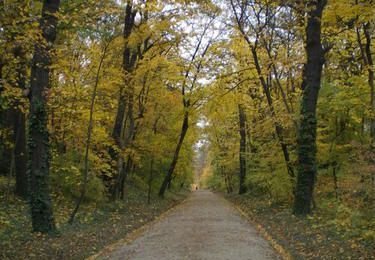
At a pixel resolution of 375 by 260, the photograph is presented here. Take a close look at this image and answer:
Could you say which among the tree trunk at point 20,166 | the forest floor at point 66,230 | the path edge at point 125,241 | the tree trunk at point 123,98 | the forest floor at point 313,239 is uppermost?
the tree trunk at point 123,98

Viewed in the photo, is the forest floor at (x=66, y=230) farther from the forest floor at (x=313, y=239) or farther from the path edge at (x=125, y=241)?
the forest floor at (x=313, y=239)

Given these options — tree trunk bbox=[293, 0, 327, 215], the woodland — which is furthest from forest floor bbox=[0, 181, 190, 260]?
tree trunk bbox=[293, 0, 327, 215]

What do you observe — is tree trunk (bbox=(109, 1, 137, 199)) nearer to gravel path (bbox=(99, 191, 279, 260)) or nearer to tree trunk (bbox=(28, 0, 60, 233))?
gravel path (bbox=(99, 191, 279, 260))

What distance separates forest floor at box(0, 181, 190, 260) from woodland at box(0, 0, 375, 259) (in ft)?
0.26

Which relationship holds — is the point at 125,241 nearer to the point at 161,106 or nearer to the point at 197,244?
the point at 197,244

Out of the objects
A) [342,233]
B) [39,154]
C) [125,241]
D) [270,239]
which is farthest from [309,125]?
[39,154]

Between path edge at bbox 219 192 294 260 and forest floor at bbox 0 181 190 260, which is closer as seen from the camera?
forest floor at bbox 0 181 190 260

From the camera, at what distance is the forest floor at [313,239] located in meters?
7.89

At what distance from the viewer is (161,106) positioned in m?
23.5

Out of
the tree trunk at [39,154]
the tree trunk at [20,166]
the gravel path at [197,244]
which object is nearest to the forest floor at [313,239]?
the gravel path at [197,244]

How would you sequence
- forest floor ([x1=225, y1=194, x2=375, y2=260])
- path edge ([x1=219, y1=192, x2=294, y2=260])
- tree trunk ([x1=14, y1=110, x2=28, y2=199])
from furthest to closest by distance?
tree trunk ([x1=14, y1=110, x2=28, y2=199])
path edge ([x1=219, y1=192, x2=294, y2=260])
forest floor ([x1=225, y1=194, x2=375, y2=260])

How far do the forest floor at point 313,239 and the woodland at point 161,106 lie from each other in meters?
0.06

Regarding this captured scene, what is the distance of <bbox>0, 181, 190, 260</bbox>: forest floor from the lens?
8453 millimetres

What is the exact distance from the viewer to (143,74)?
19172mm
